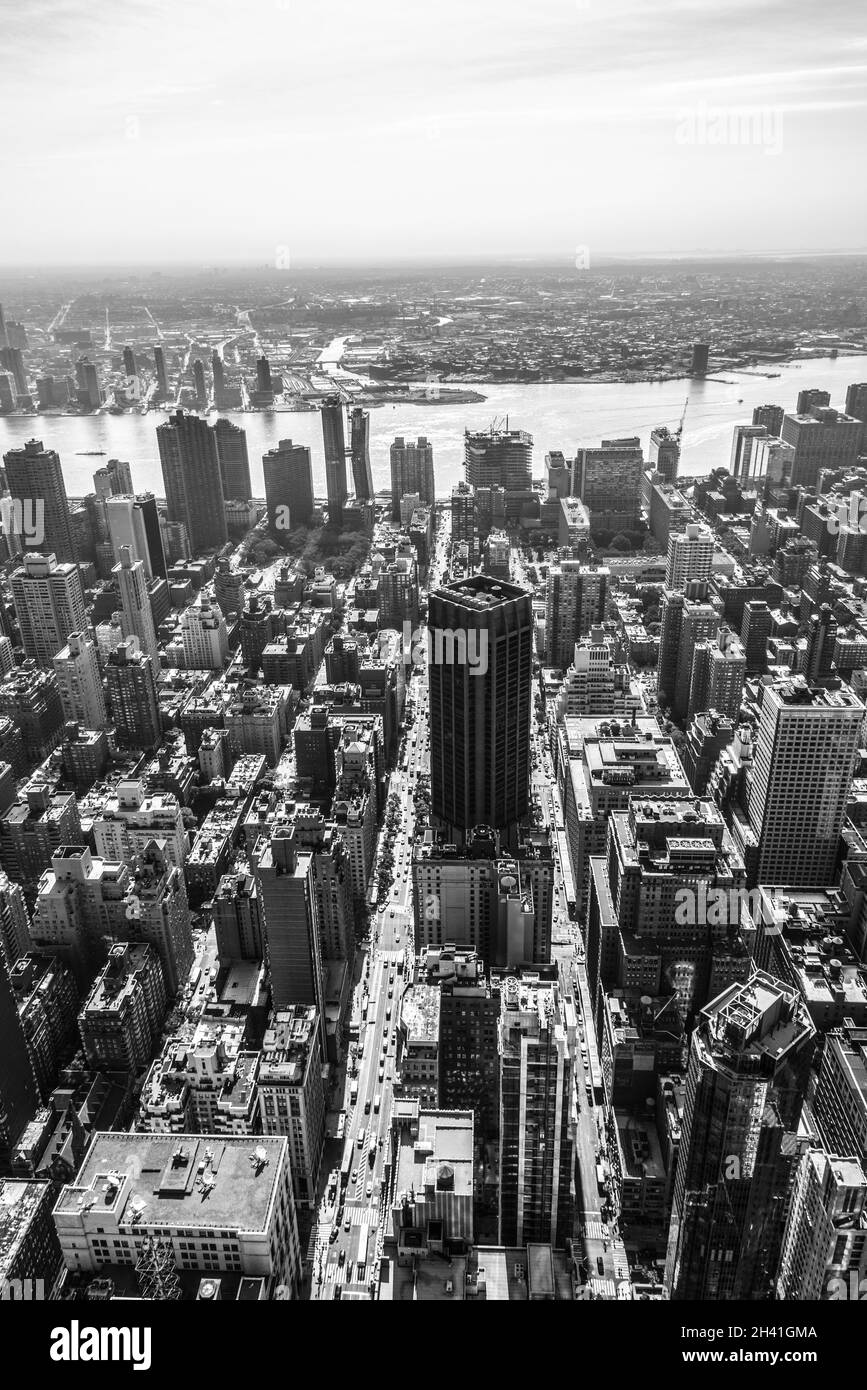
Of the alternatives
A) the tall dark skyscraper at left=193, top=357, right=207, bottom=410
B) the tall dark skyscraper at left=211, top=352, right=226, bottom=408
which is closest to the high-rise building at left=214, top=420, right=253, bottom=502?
the tall dark skyscraper at left=211, top=352, right=226, bottom=408

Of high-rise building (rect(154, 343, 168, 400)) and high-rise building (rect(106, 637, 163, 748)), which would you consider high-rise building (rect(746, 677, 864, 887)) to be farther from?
high-rise building (rect(154, 343, 168, 400))

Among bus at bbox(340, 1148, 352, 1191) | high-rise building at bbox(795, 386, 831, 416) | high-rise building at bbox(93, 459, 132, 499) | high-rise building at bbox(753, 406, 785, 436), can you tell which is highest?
high-rise building at bbox(795, 386, 831, 416)

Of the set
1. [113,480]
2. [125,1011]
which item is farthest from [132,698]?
[113,480]

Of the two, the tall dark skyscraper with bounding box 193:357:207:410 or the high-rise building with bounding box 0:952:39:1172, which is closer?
the high-rise building with bounding box 0:952:39:1172

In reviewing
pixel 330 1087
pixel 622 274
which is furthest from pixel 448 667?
pixel 622 274

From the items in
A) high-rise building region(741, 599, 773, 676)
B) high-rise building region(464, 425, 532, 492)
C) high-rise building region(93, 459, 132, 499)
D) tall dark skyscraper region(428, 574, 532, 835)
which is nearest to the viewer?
tall dark skyscraper region(428, 574, 532, 835)
